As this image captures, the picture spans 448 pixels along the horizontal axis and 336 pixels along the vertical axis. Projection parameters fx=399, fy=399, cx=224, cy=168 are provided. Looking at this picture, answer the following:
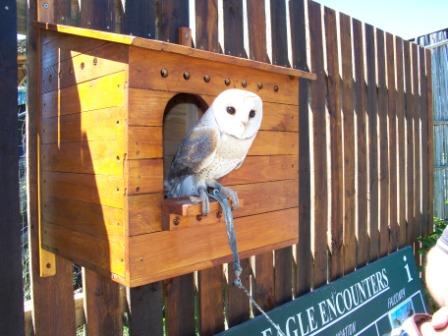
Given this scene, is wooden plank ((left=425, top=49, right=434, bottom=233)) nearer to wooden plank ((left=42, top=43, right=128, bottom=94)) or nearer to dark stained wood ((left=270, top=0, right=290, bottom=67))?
dark stained wood ((left=270, top=0, right=290, bottom=67))

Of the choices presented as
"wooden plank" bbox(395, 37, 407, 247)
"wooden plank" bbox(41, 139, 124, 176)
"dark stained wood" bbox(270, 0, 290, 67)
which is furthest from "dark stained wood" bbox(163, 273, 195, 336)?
"wooden plank" bbox(395, 37, 407, 247)

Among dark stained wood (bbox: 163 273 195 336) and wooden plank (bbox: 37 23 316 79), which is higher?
wooden plank (bbox: 37 23 316 79)

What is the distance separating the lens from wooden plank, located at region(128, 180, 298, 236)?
1011mm

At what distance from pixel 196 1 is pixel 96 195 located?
0.96 m

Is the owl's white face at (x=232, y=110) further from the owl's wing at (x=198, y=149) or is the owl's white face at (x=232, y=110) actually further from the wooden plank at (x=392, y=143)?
the wooden plank at (x=392, y=143)

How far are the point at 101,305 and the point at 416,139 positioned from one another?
2709 mm

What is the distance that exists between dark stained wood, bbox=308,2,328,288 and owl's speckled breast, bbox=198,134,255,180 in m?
1.10

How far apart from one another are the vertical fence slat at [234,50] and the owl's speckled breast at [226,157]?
2.36 feet

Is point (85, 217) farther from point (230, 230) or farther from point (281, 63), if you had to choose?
point (281, 63)

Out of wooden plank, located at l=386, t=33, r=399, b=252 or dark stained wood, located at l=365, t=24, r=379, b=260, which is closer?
dark stained wood, located at l=365, t=24, r=379, b=260

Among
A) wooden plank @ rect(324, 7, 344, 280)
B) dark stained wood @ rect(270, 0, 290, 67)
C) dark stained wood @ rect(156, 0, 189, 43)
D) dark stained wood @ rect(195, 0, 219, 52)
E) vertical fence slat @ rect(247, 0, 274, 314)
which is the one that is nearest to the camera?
dark stained wood @ rect(156, 0, 189, 43)

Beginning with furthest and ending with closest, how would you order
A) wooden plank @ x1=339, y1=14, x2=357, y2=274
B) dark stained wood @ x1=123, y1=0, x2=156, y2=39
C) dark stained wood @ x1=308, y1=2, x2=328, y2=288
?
wooden plank @ x1=339, y1=14, x2=357, y2=274 → dark stained wood @ x1=308, y1=2, x2=328, y2=288 → dark stained wood @ x1=123, y1=0, x2=156, y2=39

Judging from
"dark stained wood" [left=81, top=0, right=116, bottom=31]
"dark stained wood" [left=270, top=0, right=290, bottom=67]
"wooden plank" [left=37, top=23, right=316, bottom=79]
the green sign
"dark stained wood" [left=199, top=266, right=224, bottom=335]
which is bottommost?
the green sign

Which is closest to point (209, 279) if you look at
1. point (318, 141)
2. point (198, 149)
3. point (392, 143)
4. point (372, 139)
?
point (198, 149)
